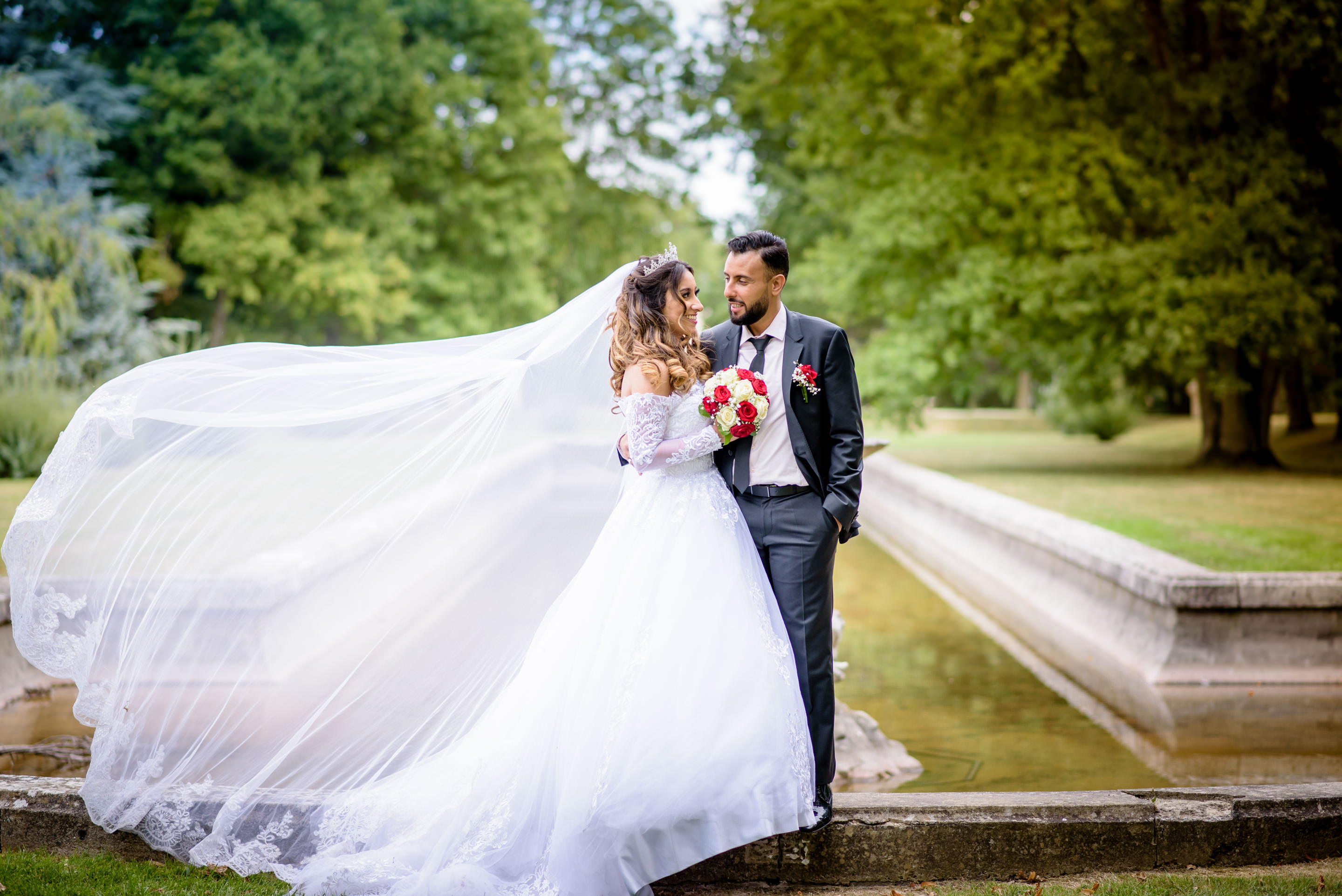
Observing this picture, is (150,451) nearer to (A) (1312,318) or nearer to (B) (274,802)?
(B) (274,802)

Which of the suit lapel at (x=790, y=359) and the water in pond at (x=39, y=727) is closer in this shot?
the suit lapel at (x=790, y=359)

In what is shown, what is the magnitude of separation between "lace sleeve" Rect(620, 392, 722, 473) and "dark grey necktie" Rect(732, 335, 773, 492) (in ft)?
0.48

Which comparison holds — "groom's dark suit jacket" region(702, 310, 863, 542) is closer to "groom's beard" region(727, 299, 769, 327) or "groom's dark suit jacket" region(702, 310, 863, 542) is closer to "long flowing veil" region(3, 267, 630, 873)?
"groom's beard" region(727, 299, 769, 327)

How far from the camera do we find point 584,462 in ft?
16.1

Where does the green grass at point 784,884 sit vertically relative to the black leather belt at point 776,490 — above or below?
below

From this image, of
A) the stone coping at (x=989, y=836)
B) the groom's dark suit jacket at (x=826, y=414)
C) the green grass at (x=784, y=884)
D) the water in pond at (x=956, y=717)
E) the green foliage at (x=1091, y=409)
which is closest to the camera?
the green grass at (x=784, y=884)

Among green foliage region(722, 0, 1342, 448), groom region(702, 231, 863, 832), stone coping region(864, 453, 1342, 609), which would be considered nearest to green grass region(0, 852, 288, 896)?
groom region(702, 231, 863, 832)

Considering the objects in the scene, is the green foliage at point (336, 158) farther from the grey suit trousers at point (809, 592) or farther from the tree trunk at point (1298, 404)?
the grey suit trousers at point (809, 592)

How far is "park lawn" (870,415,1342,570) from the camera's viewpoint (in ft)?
35.1

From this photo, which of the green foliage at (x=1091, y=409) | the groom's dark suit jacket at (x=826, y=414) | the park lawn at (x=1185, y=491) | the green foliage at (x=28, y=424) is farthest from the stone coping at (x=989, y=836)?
the green foliage at (x=1091, y=409)

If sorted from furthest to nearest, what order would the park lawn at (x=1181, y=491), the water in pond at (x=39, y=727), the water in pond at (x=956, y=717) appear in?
the park lawn at (x=1181, y=491), the water in pond at (x=956, y=717), the water in pond at (x=39, y=727)

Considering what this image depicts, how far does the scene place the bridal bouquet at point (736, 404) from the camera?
13.4ft

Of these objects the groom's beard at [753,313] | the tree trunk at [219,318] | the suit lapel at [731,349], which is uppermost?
the tree trunk at [219,318]

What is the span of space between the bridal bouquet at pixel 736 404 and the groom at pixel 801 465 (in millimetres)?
162
